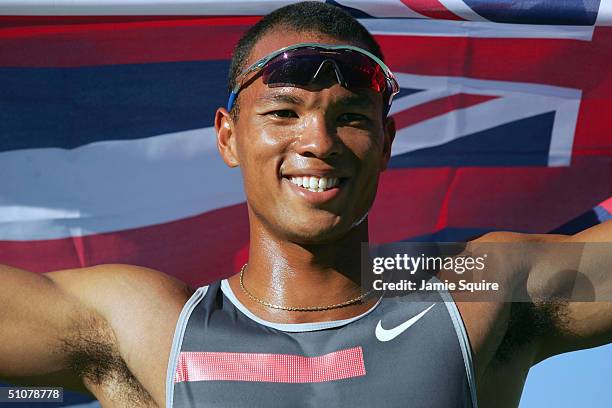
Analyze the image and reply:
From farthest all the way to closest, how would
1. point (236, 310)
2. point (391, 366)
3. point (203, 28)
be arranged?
point (203, 28)
point (236, 310)
point (391, 366)

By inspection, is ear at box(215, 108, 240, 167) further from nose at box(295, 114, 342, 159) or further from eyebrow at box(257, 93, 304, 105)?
nose at box(295, 114, 342, 159)

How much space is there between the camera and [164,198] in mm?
5117

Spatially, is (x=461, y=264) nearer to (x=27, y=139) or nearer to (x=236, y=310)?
(x=236, y=310)

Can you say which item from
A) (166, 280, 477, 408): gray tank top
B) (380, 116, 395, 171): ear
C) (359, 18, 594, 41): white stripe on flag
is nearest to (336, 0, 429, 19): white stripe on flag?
(359, 18, 594, 41): white stripe on flag

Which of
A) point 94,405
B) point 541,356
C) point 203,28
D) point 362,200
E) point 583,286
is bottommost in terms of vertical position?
point 94,405

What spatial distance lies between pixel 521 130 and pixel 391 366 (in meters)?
1.84

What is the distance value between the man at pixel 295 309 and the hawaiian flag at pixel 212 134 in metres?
0.87

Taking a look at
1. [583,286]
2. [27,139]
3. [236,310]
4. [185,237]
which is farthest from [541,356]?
[27,139]

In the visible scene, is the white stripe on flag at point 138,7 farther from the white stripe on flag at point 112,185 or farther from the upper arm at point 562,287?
the upper arm at point 562,287

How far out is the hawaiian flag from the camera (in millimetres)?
4875

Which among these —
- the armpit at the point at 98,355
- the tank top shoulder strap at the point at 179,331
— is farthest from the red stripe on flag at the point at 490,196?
the armpit at the point at 98,355

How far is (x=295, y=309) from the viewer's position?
13.1 feet

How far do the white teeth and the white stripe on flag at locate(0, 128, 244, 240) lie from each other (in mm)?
1379

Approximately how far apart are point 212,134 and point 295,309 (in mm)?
1395
